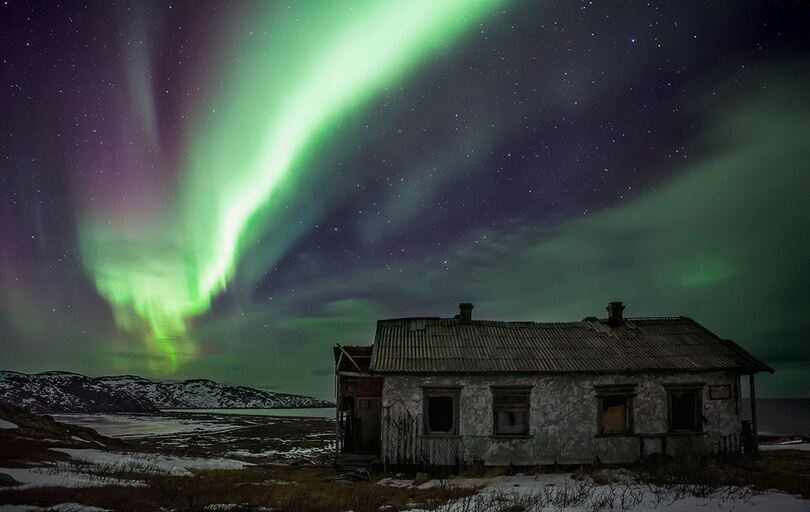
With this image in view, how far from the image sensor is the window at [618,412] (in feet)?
58.9

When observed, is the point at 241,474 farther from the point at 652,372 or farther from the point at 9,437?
the point at 652,372

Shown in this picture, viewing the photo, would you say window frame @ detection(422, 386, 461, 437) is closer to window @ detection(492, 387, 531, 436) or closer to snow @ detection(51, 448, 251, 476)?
window @ detection(492, 387, 531, 436)

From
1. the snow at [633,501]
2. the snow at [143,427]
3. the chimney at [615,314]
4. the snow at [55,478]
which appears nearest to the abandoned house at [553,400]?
the chimney at [615,314]

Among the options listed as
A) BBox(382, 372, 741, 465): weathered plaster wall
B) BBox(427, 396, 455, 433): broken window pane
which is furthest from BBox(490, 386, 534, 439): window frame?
BBox(427, 396, 455, 433): broken window pane

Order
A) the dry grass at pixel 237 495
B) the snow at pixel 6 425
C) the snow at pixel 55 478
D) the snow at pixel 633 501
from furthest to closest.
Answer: the snow at pixel 6 425 → the snow at pixel 633 501 → the snow at pixel 55 478 → the dry grass at pixel 237 495

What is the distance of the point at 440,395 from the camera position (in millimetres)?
17797

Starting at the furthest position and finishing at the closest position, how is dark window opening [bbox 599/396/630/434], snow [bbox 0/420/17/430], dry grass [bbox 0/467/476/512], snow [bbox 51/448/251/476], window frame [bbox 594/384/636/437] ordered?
snow [bbox 0/420/17/430]
dark window opening [bbox 599/396/630/434]
window frame [bbox 594/384/636/437]
snow [bbox 51/448/251/476]
dry grass [bbox 0/467/476/512]

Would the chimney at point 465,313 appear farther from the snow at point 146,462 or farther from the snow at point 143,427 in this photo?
the snow at point 143,427

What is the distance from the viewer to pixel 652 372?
59.3 ft

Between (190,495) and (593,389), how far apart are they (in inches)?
527

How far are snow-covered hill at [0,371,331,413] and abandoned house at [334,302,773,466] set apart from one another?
244 ft

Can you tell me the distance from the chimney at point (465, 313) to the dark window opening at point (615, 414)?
5832 mm

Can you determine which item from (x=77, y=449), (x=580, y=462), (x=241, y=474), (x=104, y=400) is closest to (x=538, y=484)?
(x=580, y=462)

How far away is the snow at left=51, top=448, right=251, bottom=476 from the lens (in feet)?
50.2
